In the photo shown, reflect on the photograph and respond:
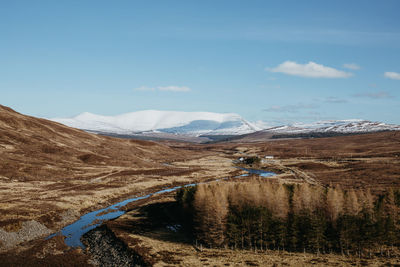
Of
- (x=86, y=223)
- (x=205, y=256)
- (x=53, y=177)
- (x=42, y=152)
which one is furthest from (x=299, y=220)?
(x=42, y=152)

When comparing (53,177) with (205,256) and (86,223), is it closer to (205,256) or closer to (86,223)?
(86,223)

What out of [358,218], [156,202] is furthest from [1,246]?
[358,218]

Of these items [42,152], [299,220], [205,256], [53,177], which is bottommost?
[205,256]

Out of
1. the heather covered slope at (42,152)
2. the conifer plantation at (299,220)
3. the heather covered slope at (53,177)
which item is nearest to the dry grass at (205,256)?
the conifer plantation at (299,220)

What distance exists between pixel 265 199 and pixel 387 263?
18.8 meters

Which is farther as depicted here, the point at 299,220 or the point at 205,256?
the point at 299,220

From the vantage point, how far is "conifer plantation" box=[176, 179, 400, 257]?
48.6 m

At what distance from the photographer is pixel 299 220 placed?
5059 cm

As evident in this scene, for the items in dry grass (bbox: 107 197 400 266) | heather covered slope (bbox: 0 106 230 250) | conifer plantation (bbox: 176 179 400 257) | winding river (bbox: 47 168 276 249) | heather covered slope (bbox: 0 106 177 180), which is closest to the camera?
dry grass (bbox: 107 197 400 266)

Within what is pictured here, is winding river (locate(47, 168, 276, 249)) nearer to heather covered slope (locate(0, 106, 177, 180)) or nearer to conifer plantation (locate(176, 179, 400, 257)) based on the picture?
conifer plantation (locate(176, 179, 400, 257))

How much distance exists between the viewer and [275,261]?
45781 mm

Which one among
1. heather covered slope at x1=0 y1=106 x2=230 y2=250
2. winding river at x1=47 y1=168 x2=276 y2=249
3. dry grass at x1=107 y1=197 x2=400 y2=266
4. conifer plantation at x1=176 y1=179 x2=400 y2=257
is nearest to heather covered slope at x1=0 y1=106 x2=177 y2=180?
heather covered slope at x1=0 y1=106 x2=230 y2=250

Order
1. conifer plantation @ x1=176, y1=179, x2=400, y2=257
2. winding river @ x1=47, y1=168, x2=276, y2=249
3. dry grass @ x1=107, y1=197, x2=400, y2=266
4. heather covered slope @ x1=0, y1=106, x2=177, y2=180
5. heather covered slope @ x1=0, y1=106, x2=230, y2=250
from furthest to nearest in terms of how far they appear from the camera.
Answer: heather covered slope @ x1=0, y1=106, x2=177, y2=180 < heather covered slope @ x1=0, y1=106, x2=230, y2=250 < winding river @ x1=47, y1=168, x2=276, y2=249 < conifer plantation @ x1=176, y1=179, x2=400, y2=257 < dry grass @ x1=107, y1=197, x2=400, y2=266

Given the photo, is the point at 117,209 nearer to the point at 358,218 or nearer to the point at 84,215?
the point at 84,215
